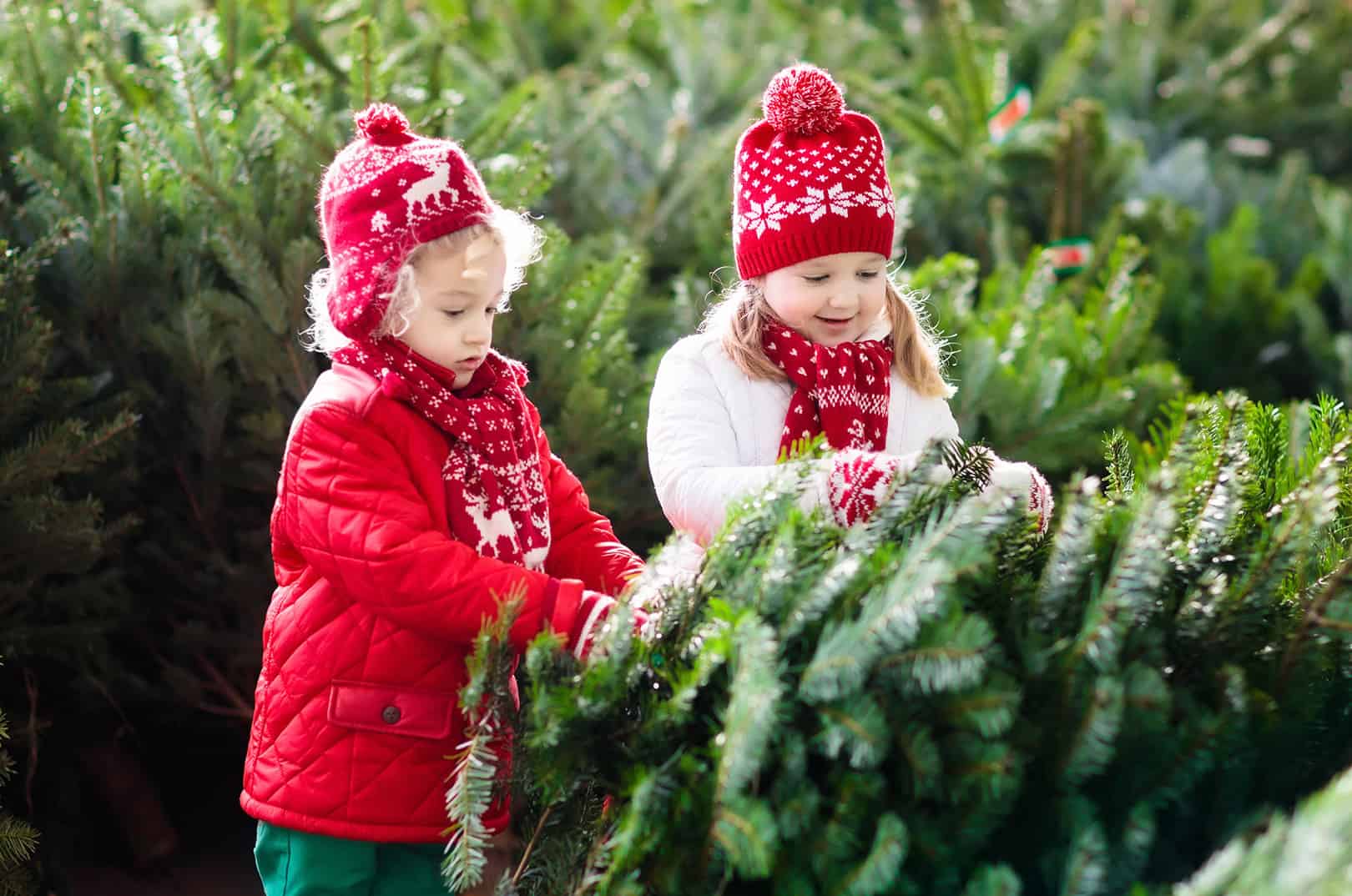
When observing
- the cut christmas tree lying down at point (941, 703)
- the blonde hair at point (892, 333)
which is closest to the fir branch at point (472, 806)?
the cut christmas tree lying down at point (941, 703)

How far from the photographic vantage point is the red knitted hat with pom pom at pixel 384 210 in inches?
86.4

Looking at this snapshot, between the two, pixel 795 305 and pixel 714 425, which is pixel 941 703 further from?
pixel 795 305

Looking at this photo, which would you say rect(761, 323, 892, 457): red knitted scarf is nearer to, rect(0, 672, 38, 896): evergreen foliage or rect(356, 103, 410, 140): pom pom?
rect(356, 103, 410, 140): pom pom

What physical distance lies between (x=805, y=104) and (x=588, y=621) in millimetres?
1067

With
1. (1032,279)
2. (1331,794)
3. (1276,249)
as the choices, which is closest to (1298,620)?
(1331,794)

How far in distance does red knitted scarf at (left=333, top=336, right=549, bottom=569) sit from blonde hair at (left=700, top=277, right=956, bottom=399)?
42 centimetres

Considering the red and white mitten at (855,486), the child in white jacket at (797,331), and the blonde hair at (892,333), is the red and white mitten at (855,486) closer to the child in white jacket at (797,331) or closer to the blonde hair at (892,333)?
the child in white jacket at (797,331)

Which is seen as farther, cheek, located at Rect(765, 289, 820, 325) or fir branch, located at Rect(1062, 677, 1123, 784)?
cheek, located at Rect(765, 289, 820, 325)

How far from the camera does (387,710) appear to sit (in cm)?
221

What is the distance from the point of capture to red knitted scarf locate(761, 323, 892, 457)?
2.52 m

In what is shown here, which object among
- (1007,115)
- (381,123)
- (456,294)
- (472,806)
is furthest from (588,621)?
(1007,115)

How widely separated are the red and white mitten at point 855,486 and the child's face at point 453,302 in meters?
0.58

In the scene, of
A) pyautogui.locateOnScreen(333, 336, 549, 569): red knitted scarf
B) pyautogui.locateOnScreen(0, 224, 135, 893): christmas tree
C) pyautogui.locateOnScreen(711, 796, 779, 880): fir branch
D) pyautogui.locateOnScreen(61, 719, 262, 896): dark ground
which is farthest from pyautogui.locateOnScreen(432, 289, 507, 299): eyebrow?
pyautogui.locateOnScreen(61, 719, 262, 896): dark ground

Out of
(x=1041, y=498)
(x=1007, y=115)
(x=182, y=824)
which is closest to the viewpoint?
(x=1041, y=498)
